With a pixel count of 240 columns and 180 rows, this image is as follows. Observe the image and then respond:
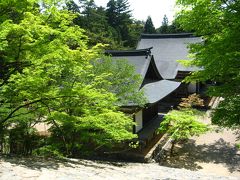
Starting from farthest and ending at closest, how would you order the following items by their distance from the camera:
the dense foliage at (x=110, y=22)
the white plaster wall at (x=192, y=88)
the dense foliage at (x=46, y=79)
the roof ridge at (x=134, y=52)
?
the dense foliage at (x=110, y=22) → the white plaster wall at (x=192, y=88) → the roof ridge at (x=134, y=52) → the dense foliage at (x=46, y=79)

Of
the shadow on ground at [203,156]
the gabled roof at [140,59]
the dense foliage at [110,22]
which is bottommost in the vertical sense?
the shadow on ground at [203,156]

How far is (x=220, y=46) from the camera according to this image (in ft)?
25.4

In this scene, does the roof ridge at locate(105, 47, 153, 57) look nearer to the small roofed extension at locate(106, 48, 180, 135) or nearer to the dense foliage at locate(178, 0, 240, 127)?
the small roofed extension at locate(106, 48, 180, 135)

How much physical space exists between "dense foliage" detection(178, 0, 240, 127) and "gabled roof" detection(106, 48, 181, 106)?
772 cm

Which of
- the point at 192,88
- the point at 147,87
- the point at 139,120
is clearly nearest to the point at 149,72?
the point at 147,87

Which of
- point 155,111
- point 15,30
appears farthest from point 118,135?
point 155,111

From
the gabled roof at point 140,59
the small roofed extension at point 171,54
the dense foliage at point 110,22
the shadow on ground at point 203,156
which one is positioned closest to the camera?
the shadow on ground at point 203,156

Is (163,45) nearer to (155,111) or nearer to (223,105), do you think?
(155,111)

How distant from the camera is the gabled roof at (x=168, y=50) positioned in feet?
88.3

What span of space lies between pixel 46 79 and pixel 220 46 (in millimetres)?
4951

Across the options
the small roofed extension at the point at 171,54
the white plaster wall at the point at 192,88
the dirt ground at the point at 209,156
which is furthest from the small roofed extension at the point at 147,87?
the white plaster wall at the point at 192,88

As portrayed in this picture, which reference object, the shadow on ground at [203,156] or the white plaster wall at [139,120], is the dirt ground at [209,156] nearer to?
the shadow on ground at [203,156]

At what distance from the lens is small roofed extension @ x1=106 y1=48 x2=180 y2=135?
16328 millimetres

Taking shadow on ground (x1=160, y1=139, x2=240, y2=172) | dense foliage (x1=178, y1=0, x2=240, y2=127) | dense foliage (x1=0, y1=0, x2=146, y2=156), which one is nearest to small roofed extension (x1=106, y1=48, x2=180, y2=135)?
shadow on ground (x1=160, y1=139, x2=240, y2=172)
